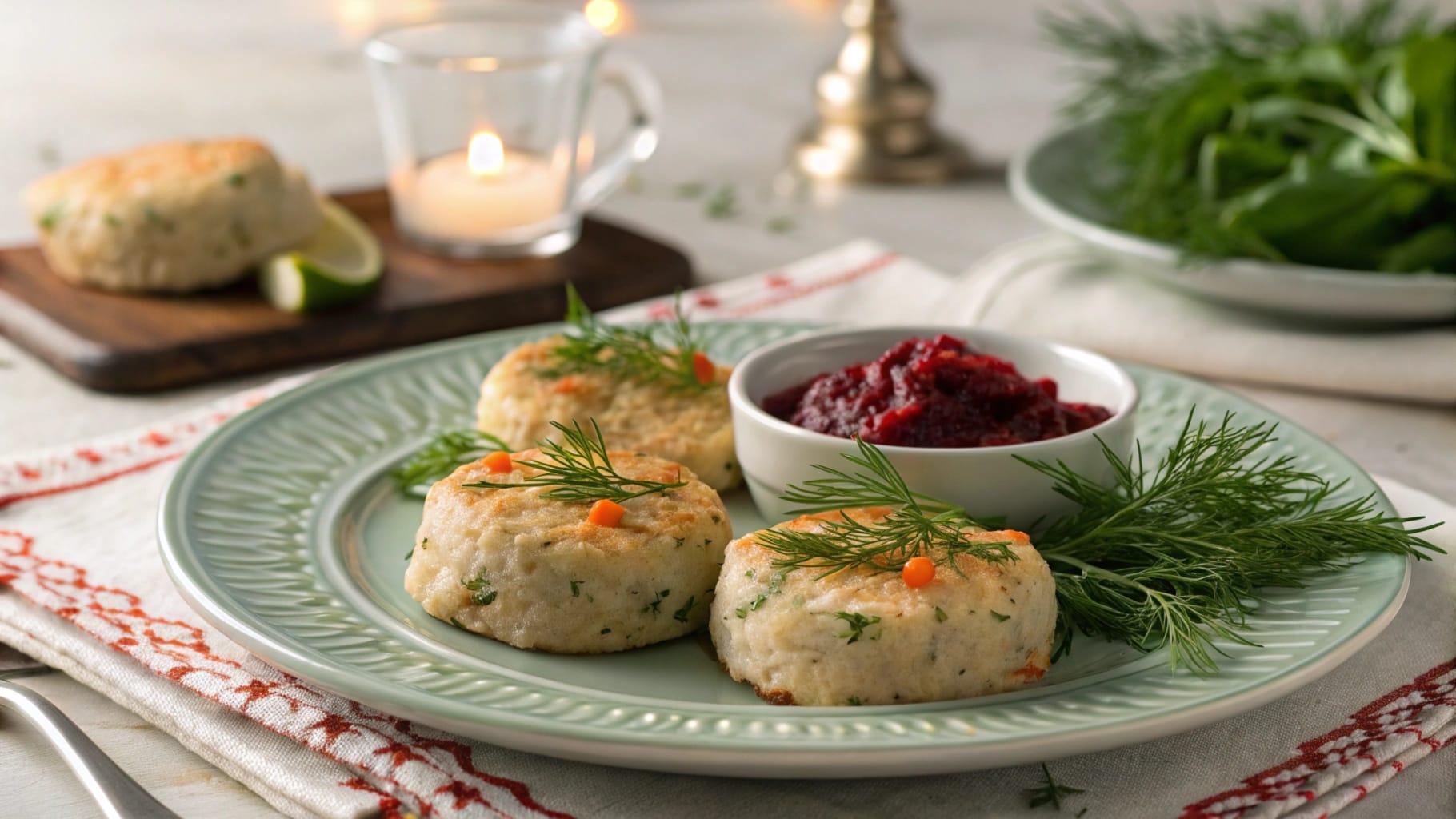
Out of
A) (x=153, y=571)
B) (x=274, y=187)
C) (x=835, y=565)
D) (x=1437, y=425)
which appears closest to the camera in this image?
(x=835, y=565)

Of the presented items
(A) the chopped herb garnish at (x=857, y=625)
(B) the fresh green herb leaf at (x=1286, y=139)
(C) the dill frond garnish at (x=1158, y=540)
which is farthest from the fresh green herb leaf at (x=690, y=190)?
(A) the chopped herb garnish at (x=857, y=625)

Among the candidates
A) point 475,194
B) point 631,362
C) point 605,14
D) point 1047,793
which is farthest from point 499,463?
point 605,14

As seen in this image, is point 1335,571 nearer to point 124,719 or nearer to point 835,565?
point 835,565

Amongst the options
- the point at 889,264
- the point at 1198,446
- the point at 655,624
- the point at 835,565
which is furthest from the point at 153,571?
the point at 889,264

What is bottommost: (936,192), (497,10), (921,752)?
(936,192)

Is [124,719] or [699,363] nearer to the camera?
[124,719]

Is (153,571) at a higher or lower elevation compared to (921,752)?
lower
